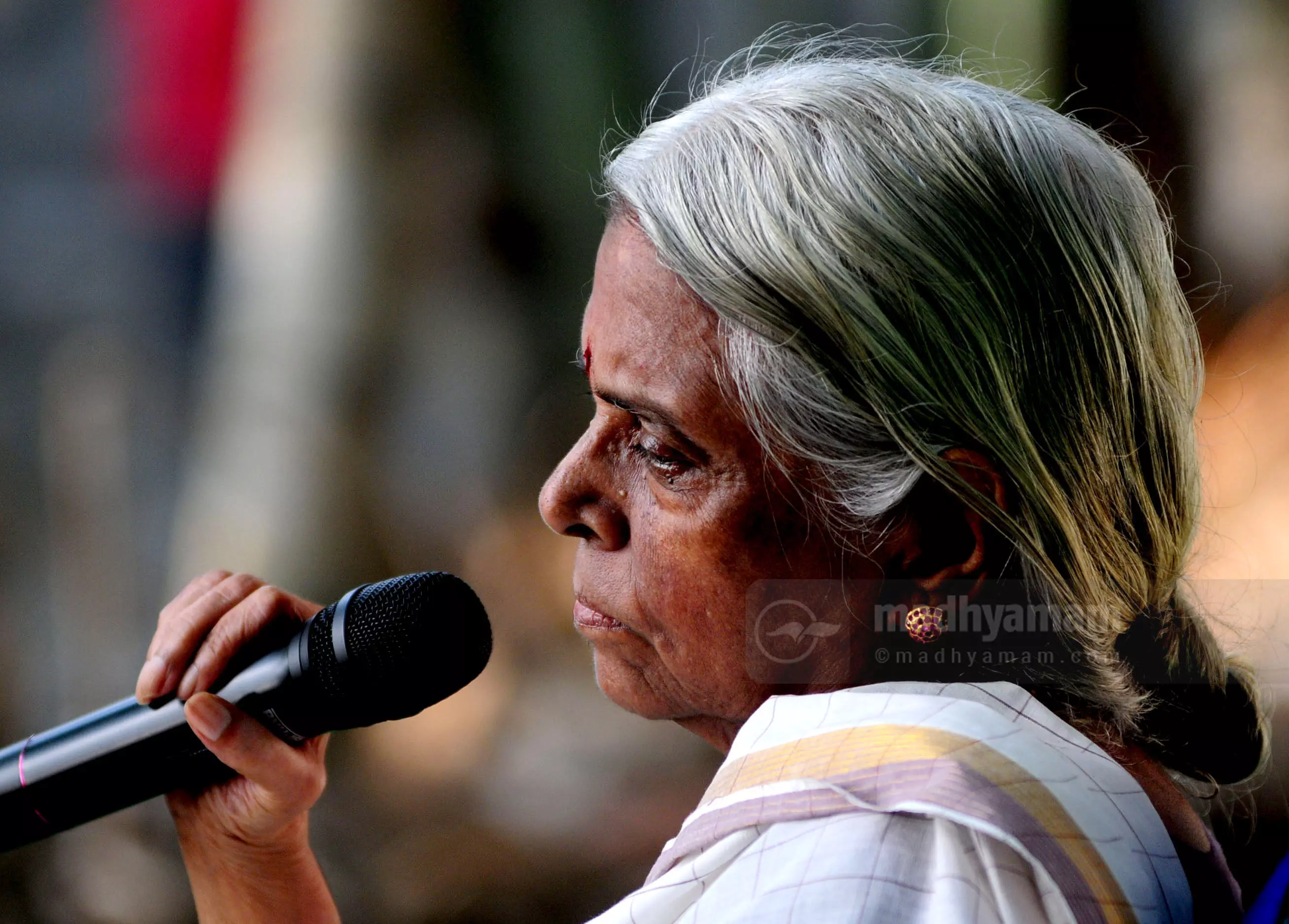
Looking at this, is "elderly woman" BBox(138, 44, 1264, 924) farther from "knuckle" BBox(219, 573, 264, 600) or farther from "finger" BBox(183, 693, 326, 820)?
"knuckle" BBox(219, 573, 264, 600)

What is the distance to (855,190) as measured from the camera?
2.55ft

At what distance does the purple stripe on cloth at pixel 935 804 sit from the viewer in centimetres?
63

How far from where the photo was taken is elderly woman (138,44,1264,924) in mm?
717

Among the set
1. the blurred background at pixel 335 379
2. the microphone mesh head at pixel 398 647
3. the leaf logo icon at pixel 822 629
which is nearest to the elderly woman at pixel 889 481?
the leaf logo icon at pixel 822 629

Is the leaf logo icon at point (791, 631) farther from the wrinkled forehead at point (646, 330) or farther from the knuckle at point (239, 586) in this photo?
the knuckle at point (239, 586)

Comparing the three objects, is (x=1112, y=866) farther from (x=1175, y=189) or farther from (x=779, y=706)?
(x=1175, y=189)

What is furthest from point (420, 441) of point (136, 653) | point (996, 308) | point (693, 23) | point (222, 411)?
point (996, 308)

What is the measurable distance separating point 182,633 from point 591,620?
1.38 feet

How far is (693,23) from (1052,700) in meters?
2.10

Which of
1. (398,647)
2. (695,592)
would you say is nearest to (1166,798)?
(695,592)

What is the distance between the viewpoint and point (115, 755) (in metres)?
0.97

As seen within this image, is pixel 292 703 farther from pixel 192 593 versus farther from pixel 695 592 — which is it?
pixel 695 592

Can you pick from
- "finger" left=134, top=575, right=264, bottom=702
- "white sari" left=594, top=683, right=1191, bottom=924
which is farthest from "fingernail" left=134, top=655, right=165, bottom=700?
"white sari" left=594, top=683, right=1191, bottom=924

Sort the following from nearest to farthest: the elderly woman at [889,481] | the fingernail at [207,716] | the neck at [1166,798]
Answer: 1. the elderly woman at [889,481]
2. the neck at [1166,798]
3. the fingernail at [207,716]
